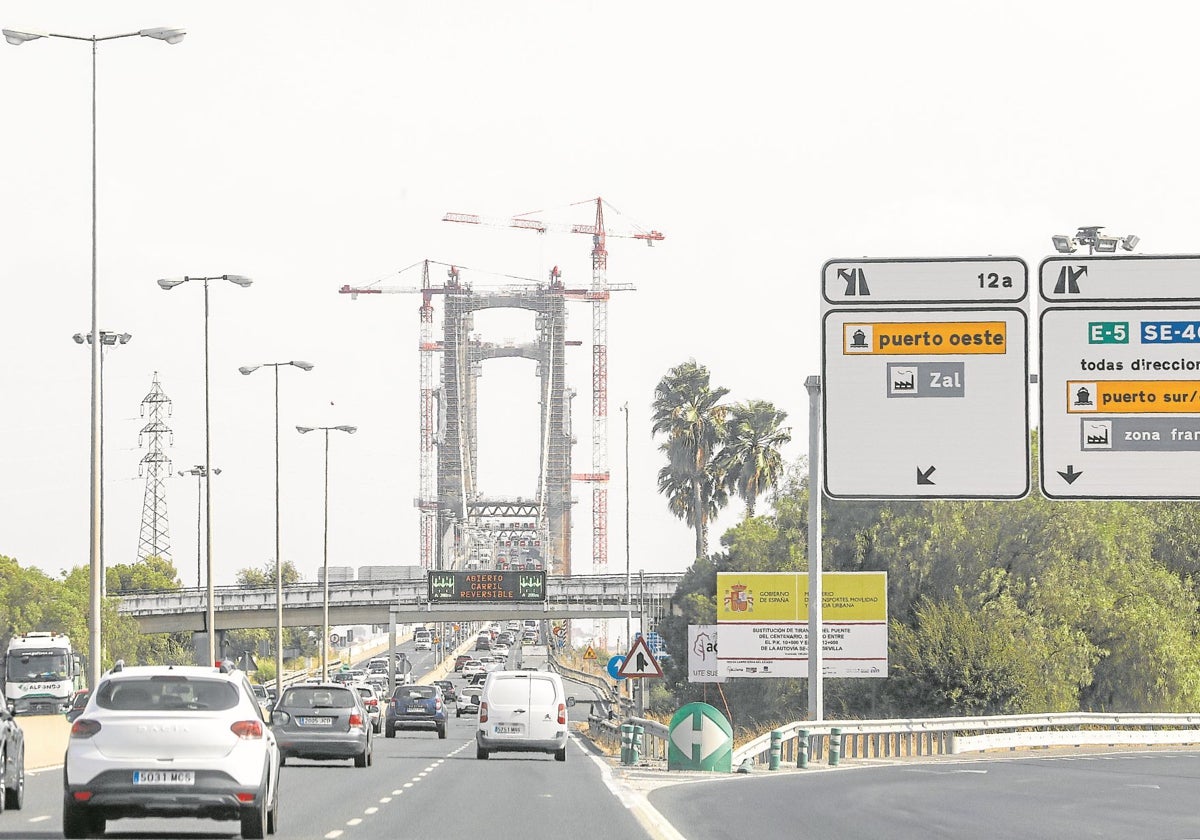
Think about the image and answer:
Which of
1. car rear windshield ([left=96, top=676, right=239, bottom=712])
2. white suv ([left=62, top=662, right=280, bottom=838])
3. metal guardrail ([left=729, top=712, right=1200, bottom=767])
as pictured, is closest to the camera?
white suv ([left=62, top=662, right=280, bottom=838])

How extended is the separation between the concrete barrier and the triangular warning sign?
1208 centimetres

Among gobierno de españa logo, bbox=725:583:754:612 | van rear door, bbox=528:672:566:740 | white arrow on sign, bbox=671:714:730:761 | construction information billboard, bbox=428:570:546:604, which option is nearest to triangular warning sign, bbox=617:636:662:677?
van rear door, bbox=528:672:566:740

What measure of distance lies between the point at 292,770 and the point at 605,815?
41.5 feet

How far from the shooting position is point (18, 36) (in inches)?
1453

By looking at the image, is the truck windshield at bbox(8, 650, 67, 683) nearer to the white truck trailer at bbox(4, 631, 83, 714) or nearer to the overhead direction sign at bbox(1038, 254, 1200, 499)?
the white truck trailer at bbox(4, 631, 83, 714)

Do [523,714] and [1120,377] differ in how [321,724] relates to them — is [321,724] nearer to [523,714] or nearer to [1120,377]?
[523,714]

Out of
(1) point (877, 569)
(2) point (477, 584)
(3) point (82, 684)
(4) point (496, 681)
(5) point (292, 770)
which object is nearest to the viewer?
(5) point (292, 770)

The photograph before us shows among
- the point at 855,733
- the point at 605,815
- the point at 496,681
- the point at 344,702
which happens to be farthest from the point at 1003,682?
the point at 605,815

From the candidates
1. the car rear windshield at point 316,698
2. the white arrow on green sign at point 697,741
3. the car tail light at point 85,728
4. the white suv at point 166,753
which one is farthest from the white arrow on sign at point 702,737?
the car tail light at point 85,728

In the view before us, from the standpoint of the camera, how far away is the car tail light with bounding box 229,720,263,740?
1808cm

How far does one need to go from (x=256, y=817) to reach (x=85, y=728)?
1751mm

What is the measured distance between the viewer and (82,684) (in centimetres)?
9294

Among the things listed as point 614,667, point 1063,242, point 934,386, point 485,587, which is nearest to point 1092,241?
point 1063,242

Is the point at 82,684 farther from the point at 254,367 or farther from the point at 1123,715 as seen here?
the point at 1123,715
